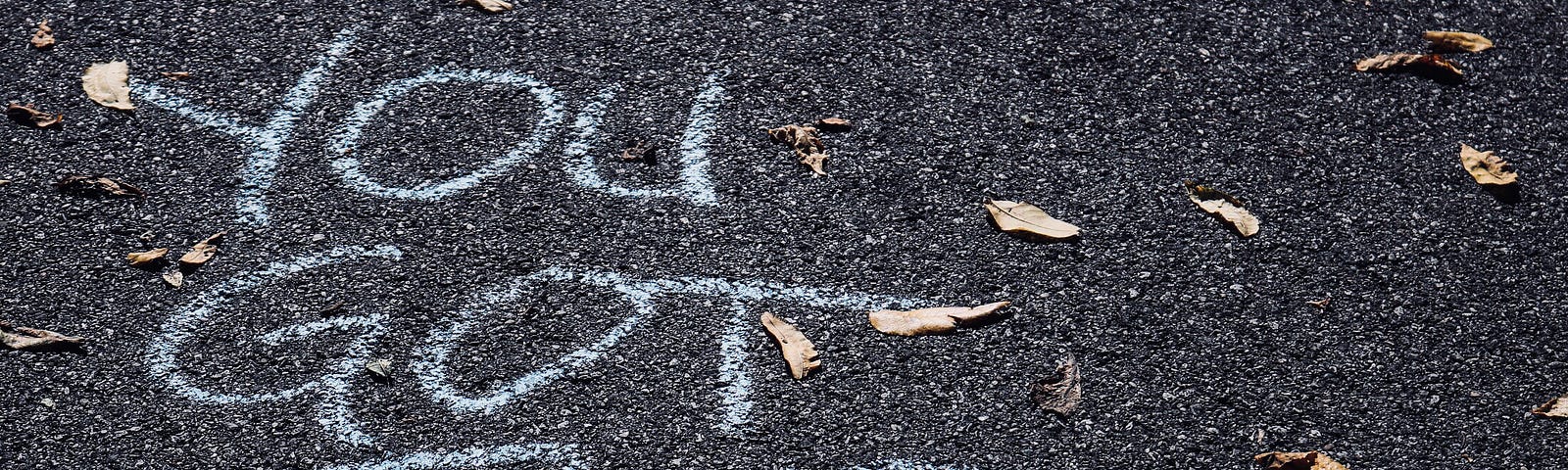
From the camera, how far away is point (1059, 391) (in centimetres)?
233

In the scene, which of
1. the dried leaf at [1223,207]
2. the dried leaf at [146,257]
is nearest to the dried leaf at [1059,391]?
the dried leaf at [1223,207]

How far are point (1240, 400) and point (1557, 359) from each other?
610 millimetres

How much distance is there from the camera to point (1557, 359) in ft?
7.97

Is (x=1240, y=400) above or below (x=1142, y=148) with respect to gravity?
below

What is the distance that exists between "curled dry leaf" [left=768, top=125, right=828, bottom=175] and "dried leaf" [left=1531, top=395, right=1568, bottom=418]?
1.35 metres

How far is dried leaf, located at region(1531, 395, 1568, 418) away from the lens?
234 cm

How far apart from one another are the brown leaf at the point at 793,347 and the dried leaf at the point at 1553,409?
1256 mm

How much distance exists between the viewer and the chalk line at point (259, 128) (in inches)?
102

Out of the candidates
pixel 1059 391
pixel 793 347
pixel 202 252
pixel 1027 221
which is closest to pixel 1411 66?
pixel 1027 221

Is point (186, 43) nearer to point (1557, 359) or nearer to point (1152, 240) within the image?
point (1152, 240)

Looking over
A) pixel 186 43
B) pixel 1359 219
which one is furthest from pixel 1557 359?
pixel 186 43

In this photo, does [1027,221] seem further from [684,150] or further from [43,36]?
[43,36]

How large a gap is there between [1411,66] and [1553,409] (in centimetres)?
93

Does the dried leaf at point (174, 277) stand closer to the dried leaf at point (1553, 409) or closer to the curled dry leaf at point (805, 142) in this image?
the curled dry leaf at point (805, 142)
